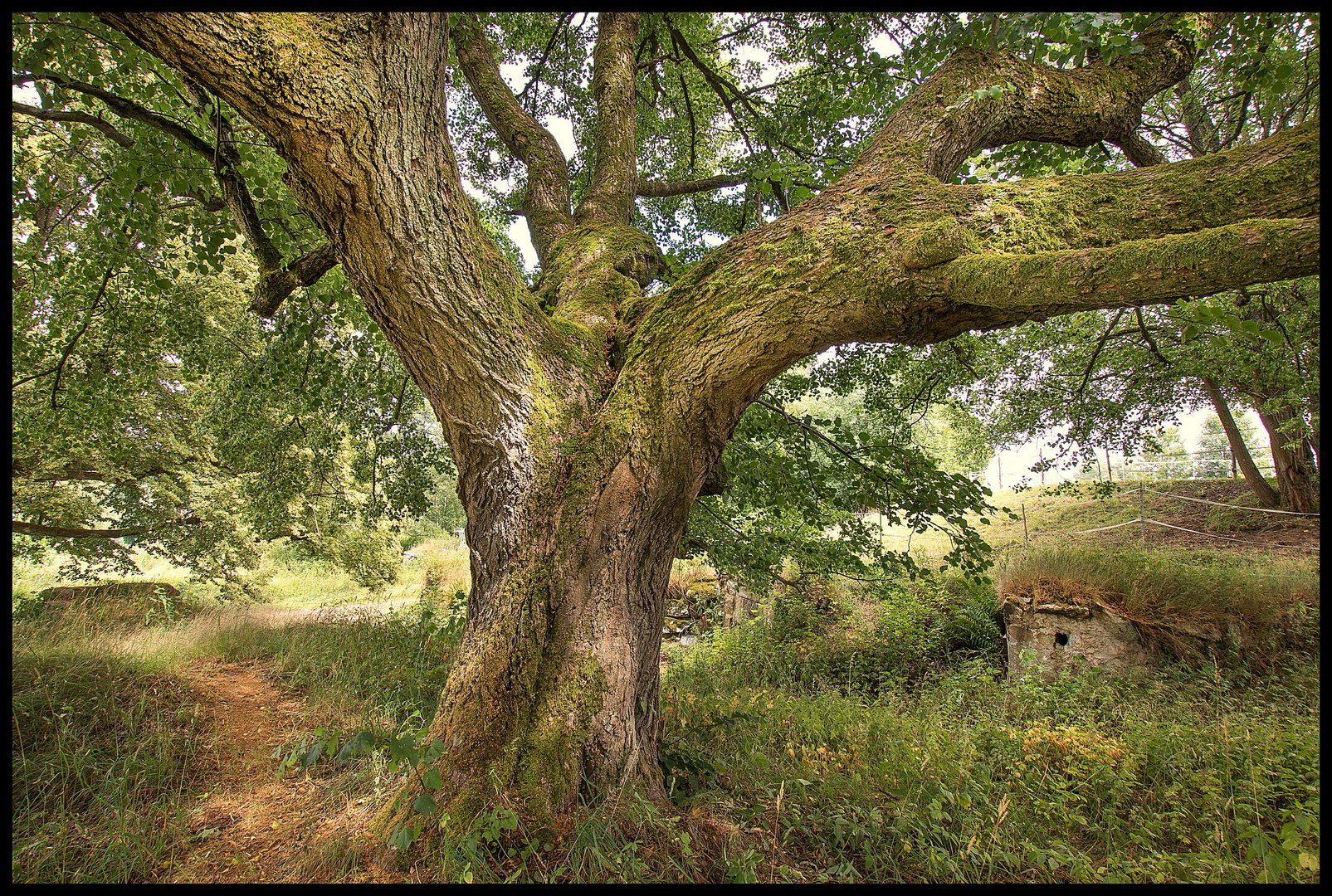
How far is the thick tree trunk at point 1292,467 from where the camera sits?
10438 mm

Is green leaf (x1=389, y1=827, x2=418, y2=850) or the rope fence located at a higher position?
the rope fence

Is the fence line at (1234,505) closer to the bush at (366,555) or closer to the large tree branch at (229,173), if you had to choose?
the large tree branch at (229,173)

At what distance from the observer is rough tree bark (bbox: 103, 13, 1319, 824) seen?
2051 millimetres

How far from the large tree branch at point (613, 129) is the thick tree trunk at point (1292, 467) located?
13.0 m

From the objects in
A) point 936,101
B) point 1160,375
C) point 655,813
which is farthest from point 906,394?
point 655,813

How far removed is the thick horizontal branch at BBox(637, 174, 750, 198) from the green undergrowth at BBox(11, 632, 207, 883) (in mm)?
5684

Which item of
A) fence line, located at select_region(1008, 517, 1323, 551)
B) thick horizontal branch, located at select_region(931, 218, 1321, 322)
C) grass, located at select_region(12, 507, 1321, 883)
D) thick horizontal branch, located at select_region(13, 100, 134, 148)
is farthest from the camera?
fence line, located at select_region(1008, 517, 1323, 551)

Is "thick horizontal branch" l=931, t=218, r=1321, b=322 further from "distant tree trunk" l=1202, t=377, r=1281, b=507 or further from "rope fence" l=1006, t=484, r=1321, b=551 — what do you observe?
"distant tree trunk" l=1202, t=377, r=1281, b=507

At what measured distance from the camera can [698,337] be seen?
107 inches

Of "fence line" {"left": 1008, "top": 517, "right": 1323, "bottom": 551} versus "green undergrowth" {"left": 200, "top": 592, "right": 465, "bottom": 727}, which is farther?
"fence line" {"left": 1008, "top": 517, "right": 1323, "bottom": 551}

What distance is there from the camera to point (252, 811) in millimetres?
2682

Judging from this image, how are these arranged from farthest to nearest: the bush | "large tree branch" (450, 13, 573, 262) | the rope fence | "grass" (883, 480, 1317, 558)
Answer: "grass" (883, 480, 1317, 558) < the bush < the rope fence < "large tree branch" (450, 13, 573, 262)

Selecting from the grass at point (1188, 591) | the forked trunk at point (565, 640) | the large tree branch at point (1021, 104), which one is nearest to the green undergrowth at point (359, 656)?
the forked trunk at point (565, 640)

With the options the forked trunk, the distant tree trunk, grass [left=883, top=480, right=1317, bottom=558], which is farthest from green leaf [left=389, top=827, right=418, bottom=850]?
the distant tree trunk
